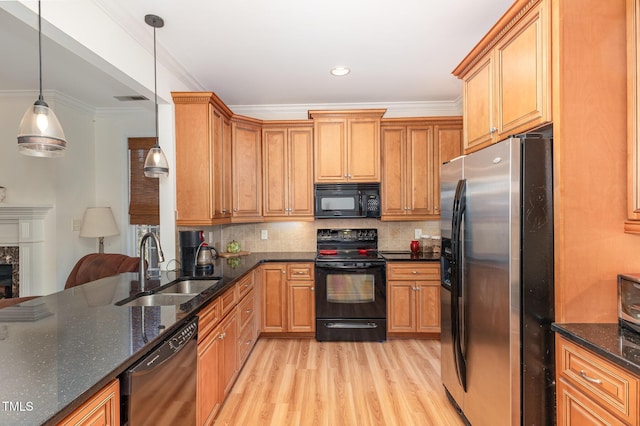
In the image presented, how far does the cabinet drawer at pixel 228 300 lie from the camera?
2.22 metres

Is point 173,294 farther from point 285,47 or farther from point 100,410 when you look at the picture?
point 285,47

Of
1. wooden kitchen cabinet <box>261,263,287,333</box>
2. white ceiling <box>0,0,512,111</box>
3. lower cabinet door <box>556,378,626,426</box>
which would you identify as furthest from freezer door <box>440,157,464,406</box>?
wooden kitchen cabinet <box>261,263,287,333</box>

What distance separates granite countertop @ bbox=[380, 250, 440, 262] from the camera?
3439 mm

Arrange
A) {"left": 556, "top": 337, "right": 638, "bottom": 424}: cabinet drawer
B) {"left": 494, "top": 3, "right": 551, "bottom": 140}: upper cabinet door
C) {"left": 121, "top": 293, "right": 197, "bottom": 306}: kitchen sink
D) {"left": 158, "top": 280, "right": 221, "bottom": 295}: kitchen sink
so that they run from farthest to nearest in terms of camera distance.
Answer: {"left": 158, "top": 280, "right": 221, "bottom": 295}: kitchen sink → {"left": 121, "top": 293, "right": 197, "bottom": 306}: kitchen sink → {"left": 494, "top": 3, "right": 551, "bottom": 140}: upper cabinet door → {"left": 556, "top": 337, "right": 638, "bottom": 424}: cabinet drawer

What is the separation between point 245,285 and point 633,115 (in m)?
2.72

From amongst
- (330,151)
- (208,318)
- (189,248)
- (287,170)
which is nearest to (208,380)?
(208,318)

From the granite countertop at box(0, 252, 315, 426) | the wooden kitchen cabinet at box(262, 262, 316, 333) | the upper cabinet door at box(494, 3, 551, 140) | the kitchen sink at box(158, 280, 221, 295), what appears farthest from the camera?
the wooden kitchen cabinet at box(262, 262, 316, 333)

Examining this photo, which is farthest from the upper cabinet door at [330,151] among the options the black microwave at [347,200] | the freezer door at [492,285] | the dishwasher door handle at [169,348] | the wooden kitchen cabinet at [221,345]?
the dishwasher door handle at [169,348]

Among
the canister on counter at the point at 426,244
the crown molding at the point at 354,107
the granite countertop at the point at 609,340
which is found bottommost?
the granite countertop at the point at 609,340

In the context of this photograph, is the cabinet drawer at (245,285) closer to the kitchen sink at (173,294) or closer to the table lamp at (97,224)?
the kitchen sink at (173,294)

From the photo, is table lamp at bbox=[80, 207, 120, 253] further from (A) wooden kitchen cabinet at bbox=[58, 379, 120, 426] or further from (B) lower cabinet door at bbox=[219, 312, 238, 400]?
(A) wooden kitchen cabinet at bbox=[58, 379, 120, 426]

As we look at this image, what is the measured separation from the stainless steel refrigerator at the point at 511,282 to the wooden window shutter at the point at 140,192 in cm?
370

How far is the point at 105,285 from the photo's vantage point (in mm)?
2184

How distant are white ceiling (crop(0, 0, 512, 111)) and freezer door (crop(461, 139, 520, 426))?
1104 millimetres
